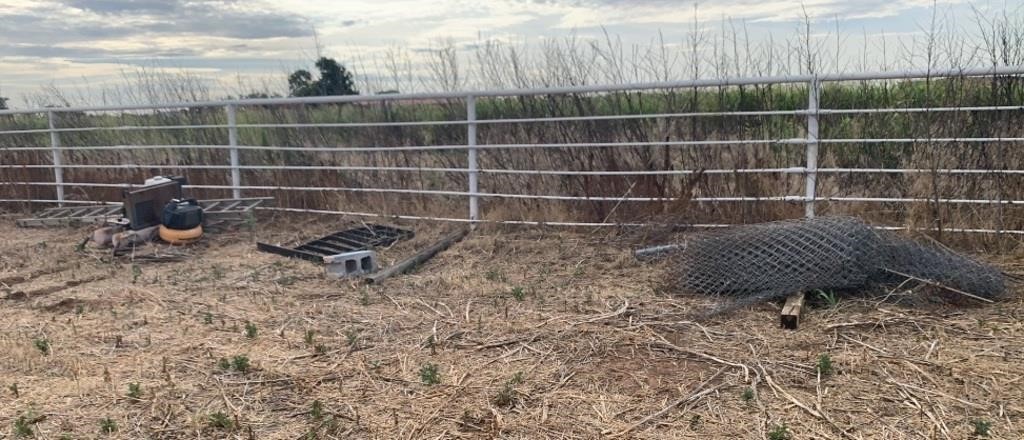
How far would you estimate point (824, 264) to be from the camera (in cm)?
388

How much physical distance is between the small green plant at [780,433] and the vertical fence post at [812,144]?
118 inches

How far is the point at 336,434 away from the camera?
8.65 feet

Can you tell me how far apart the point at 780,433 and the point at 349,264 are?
134 inches

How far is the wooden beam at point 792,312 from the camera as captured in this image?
11.6ft

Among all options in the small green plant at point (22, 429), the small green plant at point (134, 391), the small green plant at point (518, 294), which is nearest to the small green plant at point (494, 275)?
the small green plant at point (518, 294)

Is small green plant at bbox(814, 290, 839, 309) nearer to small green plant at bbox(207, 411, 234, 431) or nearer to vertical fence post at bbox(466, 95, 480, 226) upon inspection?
small green plant at bbox(207, 411, 234, 431)

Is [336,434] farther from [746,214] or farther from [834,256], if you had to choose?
[746,214]

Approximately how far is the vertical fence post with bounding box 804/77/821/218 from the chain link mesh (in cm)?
115

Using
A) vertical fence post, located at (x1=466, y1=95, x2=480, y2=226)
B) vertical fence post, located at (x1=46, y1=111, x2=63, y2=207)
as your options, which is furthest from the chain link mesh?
vertical fence post, located at (x1=46, y1=111, x2=63, y2=207)

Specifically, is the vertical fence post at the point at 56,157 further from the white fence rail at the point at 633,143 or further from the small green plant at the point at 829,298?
the small green plant at the point at 829,298

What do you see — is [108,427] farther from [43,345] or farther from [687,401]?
[687,401]

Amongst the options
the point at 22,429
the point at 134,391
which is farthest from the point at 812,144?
the point at 22,429

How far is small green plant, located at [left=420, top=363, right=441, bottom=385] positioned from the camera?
9.93ft

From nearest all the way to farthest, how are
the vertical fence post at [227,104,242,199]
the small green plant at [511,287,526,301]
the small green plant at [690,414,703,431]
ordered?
the small green plant at [690,414,703,431]
the small green plant at [511,287,526,301]
the vertical fence post at [227,104,242,199]
